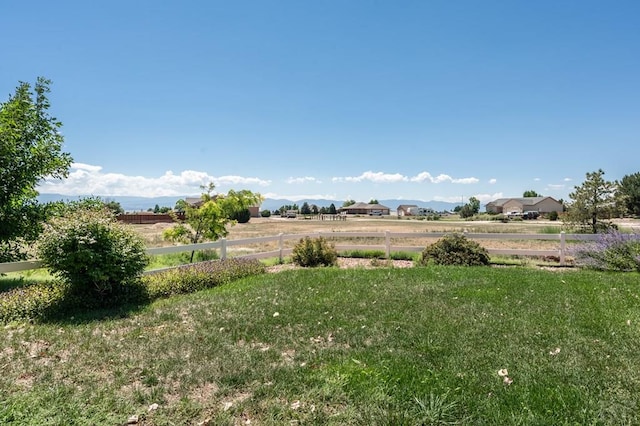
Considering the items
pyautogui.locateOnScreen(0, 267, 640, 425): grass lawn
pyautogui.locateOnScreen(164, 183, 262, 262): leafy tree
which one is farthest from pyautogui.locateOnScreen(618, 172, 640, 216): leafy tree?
pyautogui.locateOnScreen(0, 267, 640, 425): grass lawn

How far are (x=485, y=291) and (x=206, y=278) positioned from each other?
6.80 m

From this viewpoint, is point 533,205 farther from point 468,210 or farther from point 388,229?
point 388,229

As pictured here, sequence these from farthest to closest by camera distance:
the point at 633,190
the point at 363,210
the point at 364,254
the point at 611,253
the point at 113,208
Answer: the point at 363,210 → the point at 633,190 → the point at 113,208 → the point at 364,254 → the point at 611,253

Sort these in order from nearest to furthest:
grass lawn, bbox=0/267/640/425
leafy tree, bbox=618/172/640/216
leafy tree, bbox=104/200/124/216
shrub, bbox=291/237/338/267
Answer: grass lawn, bbox=0/267/640/425, leafy tree, bbox=104/200/124/216, shrub, bbox=291/237/338/267, leafy tree, bbox=618/172/640/216

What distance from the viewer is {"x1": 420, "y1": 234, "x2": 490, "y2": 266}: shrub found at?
12.5m

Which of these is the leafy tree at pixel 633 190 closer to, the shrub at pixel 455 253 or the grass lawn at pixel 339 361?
the shrub at pixel 455 253

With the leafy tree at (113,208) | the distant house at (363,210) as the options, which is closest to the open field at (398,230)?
the leafy tree at (113,208)

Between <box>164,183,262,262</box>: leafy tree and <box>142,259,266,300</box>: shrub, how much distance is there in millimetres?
3454

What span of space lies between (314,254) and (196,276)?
4.76 metres

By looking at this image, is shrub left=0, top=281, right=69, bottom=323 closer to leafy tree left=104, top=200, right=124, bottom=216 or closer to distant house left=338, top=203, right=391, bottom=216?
leafy tree left=104, top=200, right=124, bottom=216

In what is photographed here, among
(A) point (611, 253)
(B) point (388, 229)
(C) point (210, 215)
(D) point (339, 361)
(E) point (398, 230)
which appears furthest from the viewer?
(B) point (388, 229)

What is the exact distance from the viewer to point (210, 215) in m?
14.6

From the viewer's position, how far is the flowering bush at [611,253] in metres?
11.2

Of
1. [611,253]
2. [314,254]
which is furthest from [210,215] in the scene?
[611,253]
